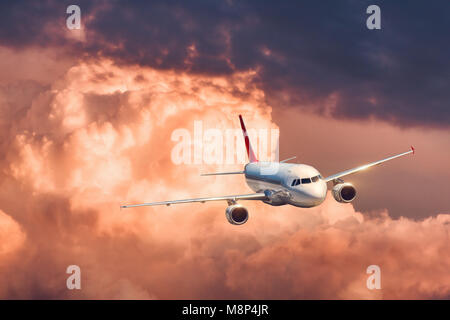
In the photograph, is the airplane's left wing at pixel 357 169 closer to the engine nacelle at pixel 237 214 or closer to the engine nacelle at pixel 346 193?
the engine nacelle at pixel 346 193

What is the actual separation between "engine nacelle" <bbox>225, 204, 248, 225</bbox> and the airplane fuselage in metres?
3.65

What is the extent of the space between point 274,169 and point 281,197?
524 centimetres

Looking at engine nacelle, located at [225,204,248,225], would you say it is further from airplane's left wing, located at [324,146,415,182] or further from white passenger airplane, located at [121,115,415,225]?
airplane's left wing, located at [324,146,415,182]

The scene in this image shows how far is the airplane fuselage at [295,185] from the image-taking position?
53281 mm

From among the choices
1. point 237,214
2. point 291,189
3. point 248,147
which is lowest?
point 237,214

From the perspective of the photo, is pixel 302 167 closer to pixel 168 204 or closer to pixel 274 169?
pixel 274 169

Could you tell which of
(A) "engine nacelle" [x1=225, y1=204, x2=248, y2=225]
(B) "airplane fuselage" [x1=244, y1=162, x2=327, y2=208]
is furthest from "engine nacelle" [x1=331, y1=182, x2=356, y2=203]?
(A) "engine nacelle" [x1=225, y1=204, x2=248, y2=225]

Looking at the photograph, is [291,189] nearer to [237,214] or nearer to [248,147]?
[237,214]

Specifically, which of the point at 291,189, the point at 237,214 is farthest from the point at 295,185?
the point at 237,214

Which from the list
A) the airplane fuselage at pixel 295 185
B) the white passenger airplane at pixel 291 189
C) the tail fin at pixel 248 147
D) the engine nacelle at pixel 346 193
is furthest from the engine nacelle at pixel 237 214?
the tail fin at pixel 248 147

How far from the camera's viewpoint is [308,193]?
174 feet

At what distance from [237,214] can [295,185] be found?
6.32 meters

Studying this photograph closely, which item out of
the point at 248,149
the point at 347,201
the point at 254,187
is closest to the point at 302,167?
the point at 347,201

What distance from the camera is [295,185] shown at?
54062 mm
